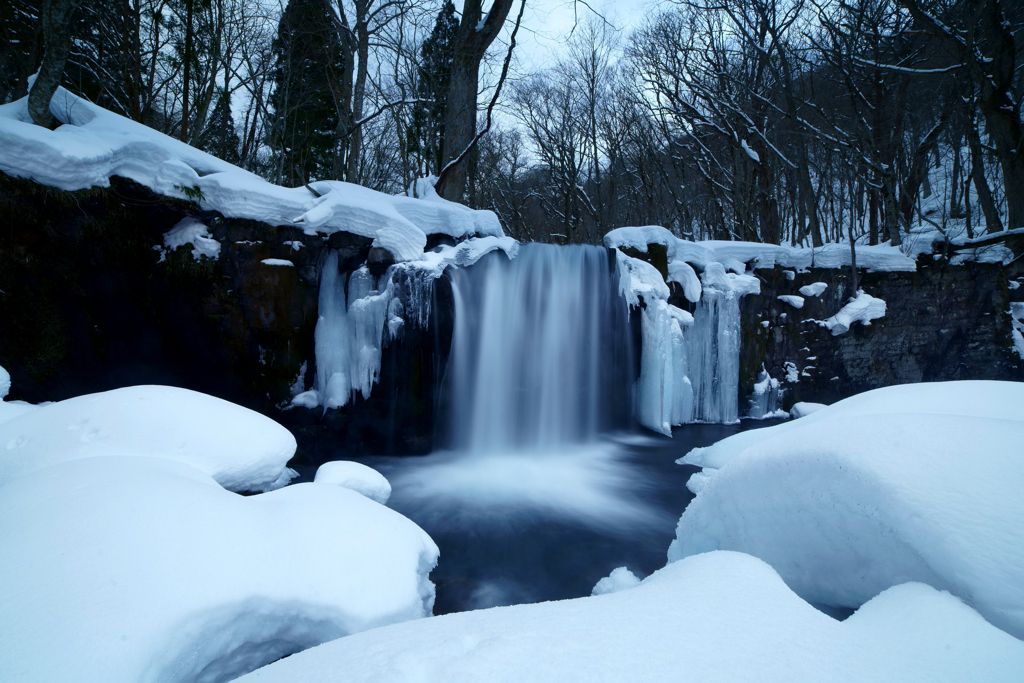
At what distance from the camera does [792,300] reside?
25.0ft

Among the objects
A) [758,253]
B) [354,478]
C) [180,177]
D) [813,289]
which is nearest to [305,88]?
[180,177]

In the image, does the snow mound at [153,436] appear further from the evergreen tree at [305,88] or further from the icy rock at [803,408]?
the evergreen tree at [305,88]

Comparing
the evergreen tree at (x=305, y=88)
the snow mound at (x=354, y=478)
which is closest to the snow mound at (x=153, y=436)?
the snow mound at (x=354, y=478)

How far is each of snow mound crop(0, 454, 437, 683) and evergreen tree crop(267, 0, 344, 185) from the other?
10072 millimetres

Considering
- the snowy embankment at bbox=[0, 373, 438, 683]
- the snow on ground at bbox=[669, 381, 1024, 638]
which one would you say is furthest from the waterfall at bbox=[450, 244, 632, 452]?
the snow on ground at bbox=[669, 381, 1024, 638]

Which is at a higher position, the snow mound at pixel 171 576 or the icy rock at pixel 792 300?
the icy rock at pixel 792 300

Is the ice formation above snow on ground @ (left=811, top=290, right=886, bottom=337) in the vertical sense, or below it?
below

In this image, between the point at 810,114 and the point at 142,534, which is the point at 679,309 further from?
the point at 810,114

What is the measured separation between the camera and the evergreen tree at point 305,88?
1022cm

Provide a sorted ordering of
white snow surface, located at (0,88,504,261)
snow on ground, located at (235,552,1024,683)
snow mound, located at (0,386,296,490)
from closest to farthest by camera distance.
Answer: snow on ground, located at (235,552,1024,683) < snow mound, located at (0,386,296,490) < white snow surface, located at (0,88,504,261)

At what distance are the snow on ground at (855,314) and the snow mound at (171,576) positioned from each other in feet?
26.8

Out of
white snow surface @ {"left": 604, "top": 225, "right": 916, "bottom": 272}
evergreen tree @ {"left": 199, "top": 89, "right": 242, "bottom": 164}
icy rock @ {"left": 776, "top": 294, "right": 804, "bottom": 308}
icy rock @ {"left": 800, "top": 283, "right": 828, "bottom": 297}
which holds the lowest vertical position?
icy rock @ {"left": 776, "top": 294, "right": 804, "bottom": 308}

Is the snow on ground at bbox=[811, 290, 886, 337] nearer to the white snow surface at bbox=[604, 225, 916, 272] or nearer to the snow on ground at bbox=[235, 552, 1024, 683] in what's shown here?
the white snow surface at bbox=[604, 225, 916, 272]

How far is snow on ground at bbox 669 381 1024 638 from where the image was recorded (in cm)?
133
